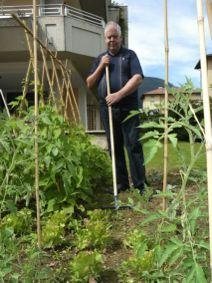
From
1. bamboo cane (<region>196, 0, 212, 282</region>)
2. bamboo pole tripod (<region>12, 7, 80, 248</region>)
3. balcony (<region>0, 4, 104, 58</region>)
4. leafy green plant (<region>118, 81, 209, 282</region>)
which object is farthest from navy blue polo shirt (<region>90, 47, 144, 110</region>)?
balcony (<region>0, 4, 104, 58</region>)

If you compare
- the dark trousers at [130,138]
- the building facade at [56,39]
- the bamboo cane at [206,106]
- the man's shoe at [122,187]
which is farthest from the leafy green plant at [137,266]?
the building facade at [56,39]

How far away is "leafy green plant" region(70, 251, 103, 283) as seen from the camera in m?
2.69

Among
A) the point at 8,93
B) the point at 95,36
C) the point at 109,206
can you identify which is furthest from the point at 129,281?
the point at 8,93

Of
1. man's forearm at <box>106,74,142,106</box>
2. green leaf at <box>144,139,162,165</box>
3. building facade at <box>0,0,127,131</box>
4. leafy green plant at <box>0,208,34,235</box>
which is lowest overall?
leafy green plant at <box>0,208,34,235</box>

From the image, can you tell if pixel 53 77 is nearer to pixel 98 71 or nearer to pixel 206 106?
pixel 98 71

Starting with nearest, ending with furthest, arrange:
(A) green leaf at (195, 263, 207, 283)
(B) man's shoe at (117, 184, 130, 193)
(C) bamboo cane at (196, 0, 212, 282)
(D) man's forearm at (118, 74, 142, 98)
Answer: (C) bamboo cane at (196, 0, 212, 282) → (A) green leaf at (195, 263, 207, 283) → (D) man's forearm at (118, 74, 142, 98) → (B) man's shoe at (117, 184, 130, 193)

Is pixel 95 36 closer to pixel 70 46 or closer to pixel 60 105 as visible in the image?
pixel 70 46

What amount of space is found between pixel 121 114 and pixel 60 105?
5.68ft

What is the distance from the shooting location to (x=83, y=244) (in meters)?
3.23

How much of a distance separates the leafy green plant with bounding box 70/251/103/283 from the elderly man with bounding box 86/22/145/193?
6.59 ft

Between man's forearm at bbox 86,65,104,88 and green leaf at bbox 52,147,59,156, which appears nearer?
green leaf at bbox 52,147,59,156

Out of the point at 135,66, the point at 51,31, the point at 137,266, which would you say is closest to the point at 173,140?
the point at 137,266

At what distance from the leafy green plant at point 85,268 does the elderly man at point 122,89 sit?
201 cm

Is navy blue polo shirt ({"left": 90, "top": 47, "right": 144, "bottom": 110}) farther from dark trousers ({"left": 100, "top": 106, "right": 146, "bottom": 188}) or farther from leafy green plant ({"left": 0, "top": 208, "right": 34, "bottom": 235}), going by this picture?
leafy green plant ({"left": 0, "top": 208, "right": 34, "bottom": 235})
